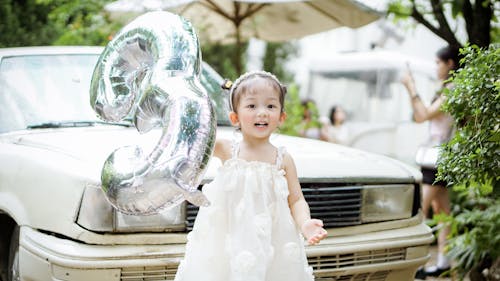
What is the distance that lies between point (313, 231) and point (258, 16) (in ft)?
18.9

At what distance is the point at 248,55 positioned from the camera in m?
24.5

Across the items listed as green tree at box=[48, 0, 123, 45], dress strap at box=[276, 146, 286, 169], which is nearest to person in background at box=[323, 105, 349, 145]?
green tree at box=[48, 0, 123, 45]

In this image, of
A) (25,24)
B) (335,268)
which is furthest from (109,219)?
(25,24)

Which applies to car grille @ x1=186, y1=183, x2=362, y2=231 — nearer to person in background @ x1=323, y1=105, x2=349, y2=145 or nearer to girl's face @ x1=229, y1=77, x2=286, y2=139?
girl's face @ x1=229, y1=77, x2=286, y2=139

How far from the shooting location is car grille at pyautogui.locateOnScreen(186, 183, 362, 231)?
4.35m

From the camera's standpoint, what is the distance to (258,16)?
8.87 metres

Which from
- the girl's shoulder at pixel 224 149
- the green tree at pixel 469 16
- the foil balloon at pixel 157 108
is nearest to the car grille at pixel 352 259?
the girl's shoulder at pixel 224 149

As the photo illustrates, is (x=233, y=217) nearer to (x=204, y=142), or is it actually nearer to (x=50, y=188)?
(x=204, y=142)

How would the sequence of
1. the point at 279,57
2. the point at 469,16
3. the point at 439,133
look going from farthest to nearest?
the point at 279,57 → the point at 439,133 → the point at 469,16

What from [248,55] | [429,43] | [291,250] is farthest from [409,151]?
[291,250]

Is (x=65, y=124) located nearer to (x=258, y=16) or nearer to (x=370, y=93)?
(x=258, y=16)

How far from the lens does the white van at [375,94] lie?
52.8 feet

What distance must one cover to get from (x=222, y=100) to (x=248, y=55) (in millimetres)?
19141

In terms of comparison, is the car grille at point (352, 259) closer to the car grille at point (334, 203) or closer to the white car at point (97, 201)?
the white car at point (97, 201)
